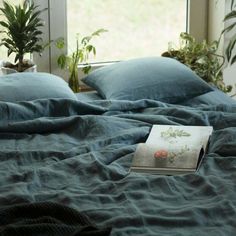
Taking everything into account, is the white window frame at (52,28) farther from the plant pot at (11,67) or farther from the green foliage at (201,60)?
the green foliage at (201,60)

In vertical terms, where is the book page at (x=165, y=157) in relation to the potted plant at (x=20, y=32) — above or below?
below

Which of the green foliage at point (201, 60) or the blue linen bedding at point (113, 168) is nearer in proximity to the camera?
the blue linen bedding at point (113, 168)

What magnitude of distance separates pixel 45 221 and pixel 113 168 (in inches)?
17.6

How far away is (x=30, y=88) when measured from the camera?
7.83 ft

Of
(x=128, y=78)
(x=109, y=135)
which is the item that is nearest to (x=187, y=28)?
(x=128, y=78)

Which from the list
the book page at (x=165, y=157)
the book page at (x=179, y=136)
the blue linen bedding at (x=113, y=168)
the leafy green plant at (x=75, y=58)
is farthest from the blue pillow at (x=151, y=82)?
the book page at (x=165, y=157)

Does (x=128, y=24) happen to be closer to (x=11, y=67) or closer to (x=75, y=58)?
(x=75, y=58)

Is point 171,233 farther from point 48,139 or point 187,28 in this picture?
point 187,28

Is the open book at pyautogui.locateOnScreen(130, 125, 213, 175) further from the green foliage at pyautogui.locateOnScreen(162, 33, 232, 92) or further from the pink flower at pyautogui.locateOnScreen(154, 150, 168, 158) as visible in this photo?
the green foliage at pyautogui.locateOnScreen(162, 33, 232, 92)

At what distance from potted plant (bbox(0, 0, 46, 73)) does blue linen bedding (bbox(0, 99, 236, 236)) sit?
63 cm

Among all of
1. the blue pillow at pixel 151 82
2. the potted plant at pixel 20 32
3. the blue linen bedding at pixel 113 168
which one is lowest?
the blue linen bedding at pixel 113 168

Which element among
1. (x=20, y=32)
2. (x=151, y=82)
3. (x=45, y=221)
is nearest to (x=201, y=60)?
(x=151, y=82)

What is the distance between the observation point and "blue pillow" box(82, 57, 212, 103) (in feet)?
8.30

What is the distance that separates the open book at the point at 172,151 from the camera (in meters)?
1.72
